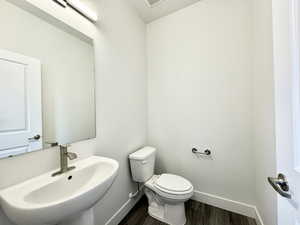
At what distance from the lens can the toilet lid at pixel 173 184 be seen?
1298 mm

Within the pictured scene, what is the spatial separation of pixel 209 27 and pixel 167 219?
218 centimetres

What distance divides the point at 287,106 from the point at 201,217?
1538mm

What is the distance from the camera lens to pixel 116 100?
1.38 metres

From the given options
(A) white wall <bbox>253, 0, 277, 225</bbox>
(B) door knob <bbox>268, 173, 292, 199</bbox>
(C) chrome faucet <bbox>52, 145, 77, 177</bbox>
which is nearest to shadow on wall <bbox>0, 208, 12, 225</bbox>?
(C) chrome faucet <bbox>52, 145, 77, 177</bbox>

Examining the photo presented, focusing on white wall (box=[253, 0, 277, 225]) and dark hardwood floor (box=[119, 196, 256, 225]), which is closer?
white wall (box=[253, 0, 277, 225])

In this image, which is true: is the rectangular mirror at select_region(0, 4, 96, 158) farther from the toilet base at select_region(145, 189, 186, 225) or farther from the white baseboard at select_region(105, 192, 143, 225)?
the toilet base at select_region(145, 189, 186, 225)

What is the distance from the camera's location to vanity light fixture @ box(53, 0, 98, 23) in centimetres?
91

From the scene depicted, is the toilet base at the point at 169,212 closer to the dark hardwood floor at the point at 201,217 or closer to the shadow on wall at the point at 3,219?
the dark hardwood floor at the point at 201,217

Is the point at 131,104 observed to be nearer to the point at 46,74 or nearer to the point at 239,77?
the point at 46,74

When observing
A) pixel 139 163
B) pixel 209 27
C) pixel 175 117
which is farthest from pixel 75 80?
pixel 209 27

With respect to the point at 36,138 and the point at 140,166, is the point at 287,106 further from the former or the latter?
the point at 140,166

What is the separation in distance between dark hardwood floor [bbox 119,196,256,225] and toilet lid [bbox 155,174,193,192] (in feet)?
1.30

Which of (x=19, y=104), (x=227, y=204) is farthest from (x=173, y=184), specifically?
(x=19, y=104)

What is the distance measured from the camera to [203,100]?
1.61m
